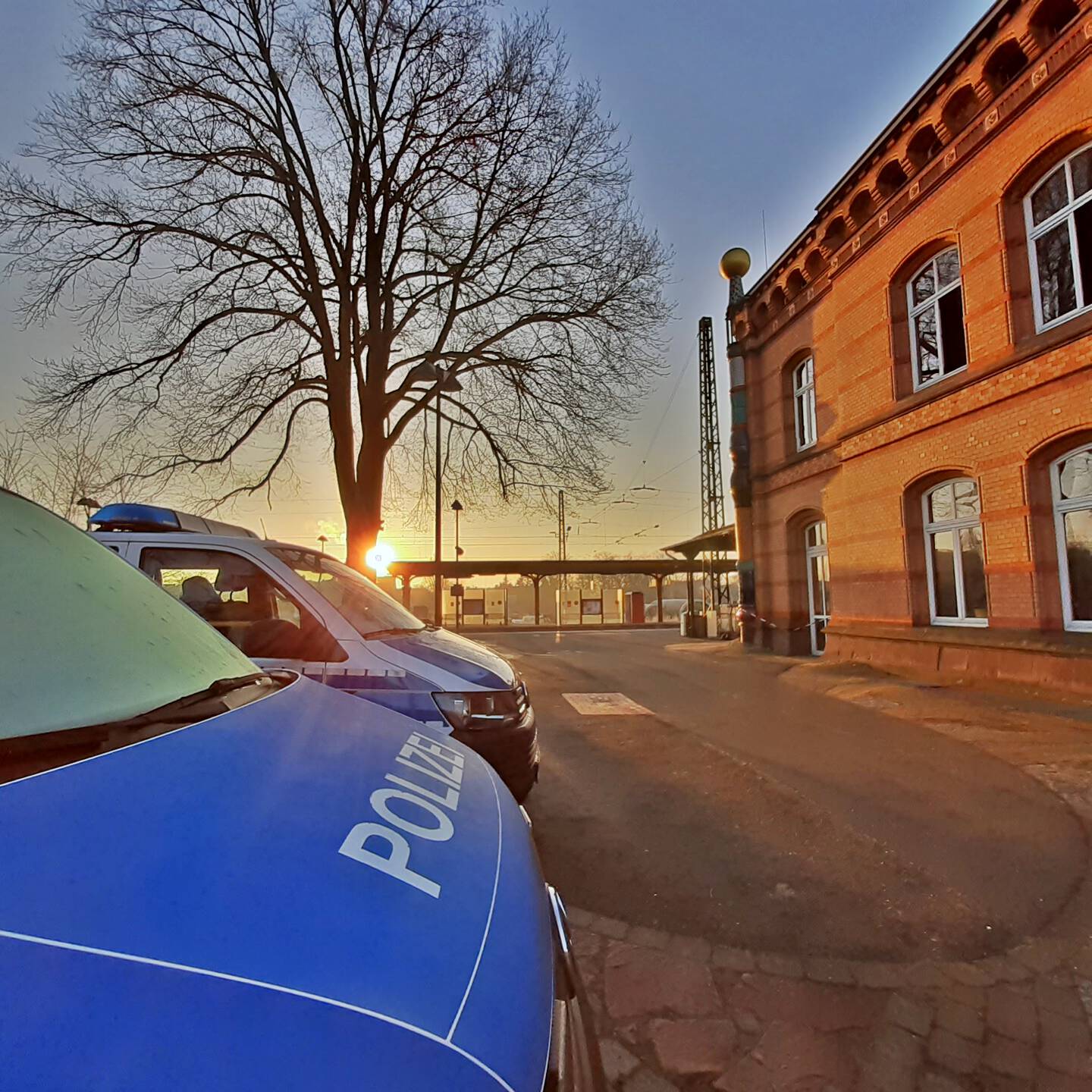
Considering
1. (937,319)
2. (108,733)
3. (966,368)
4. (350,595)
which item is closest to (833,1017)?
(108,733)

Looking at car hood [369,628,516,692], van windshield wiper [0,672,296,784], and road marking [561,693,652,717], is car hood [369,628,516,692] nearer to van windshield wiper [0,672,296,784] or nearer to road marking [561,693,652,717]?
van windshield wiper [0,672,296,784]

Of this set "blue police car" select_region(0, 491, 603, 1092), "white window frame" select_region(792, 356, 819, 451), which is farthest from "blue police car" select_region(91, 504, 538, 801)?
"white window frame" select_region(792, 356, 819, 451)

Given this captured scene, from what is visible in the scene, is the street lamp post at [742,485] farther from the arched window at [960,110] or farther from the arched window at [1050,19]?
the arched window at [1050,19]

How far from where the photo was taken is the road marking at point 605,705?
8.49m

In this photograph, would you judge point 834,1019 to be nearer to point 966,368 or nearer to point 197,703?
point 197,703

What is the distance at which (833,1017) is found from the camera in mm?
2389

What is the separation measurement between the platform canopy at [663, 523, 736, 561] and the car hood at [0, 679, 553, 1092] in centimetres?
2013

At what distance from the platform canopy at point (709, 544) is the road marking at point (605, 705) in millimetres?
12003

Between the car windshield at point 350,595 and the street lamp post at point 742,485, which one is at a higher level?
the street lamp post at point 742,485

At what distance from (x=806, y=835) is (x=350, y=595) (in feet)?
12.3

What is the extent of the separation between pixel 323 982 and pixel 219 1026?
0.50 feet

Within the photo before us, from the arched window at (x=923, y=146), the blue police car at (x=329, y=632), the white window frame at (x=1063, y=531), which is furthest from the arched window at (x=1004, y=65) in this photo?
the blue police car at (x=329, y=632)

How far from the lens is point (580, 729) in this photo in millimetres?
7508

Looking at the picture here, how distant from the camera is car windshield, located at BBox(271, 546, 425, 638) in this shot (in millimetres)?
4359
